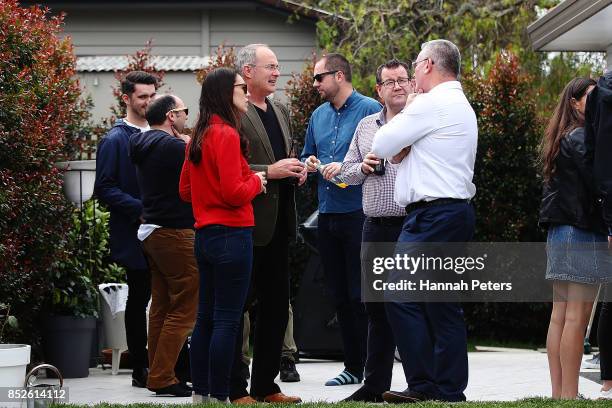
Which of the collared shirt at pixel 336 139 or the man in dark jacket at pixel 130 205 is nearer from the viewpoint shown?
the collared shirt at pixel 336 139

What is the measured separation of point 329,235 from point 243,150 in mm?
1644

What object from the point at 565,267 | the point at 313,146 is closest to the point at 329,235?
the point at 313,146

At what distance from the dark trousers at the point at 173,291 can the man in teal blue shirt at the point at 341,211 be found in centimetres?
100

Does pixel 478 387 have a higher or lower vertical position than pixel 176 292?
lower

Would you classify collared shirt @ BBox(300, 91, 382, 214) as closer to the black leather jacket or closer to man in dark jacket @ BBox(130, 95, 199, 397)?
man in dark jacket @ BBox(130, 95, 199, 397)

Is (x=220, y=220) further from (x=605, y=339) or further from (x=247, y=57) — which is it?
(x=605, y=339)

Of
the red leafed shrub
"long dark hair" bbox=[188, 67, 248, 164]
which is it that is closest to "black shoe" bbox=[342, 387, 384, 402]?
"long dark hair" bbox=[188, 67, 248, 164]

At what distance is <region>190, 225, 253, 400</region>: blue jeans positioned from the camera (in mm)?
5984

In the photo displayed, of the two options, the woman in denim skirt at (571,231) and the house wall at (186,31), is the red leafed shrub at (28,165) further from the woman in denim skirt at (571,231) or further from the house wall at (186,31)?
the house wall at (186,31)

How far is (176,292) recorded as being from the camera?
720cm

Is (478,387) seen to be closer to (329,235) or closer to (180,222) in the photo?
(329,235)

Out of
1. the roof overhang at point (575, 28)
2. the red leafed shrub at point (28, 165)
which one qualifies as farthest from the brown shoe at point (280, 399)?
the roof overhang at point (575, 28)

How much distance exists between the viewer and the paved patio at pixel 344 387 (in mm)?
7176

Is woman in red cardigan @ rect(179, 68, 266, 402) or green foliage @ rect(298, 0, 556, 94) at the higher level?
green foliage @ rect(298, 0, 556, 94)
